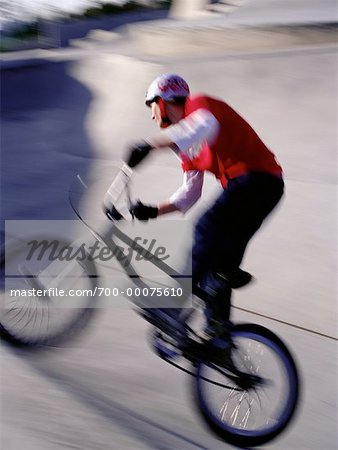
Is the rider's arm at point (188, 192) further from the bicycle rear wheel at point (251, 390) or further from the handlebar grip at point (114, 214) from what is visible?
the bicycle rear wheel at point (251, 390)

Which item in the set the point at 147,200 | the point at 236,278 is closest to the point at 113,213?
the point at 236,278

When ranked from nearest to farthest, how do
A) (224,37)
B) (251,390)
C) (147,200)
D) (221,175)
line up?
(221,175)
(251,390)
(147,200)
(224,37)

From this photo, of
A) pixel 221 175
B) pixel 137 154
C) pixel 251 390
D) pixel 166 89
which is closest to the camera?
pixel 137 154

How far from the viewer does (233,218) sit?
2.91 metres

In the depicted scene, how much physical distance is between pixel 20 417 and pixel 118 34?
860 inches

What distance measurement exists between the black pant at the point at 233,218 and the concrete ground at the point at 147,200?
0.66 m

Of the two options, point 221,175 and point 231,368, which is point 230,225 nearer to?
point 221,175

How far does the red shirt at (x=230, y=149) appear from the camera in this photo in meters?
2.85

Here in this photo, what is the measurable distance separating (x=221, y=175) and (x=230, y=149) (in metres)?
0.14

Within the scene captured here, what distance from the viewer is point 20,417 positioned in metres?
3.20

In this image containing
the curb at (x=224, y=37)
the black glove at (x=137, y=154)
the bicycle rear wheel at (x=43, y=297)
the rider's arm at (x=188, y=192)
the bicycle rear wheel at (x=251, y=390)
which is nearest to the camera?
the black glove at (x=137, y=154)

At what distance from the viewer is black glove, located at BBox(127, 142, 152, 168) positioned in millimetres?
2723

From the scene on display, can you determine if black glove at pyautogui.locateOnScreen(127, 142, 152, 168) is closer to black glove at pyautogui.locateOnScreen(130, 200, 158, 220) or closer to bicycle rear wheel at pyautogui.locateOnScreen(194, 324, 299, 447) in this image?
black glove at pyautogui.locateOnScreen(130, 200, 158, 220)

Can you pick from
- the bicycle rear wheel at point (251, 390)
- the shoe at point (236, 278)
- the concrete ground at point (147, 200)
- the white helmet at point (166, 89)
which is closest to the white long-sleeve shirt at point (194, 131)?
the white helmet at point (166, 89)
